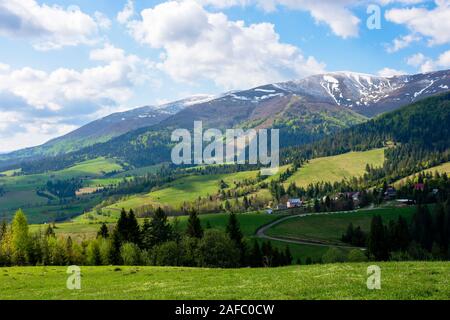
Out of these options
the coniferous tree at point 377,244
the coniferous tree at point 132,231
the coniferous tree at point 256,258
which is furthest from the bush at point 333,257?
the coniferous tree at point 132,231

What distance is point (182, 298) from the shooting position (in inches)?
1056

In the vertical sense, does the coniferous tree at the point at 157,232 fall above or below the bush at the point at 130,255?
above

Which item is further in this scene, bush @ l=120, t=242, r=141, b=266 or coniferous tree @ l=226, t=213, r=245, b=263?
coniferous tree @ l=226, t=213, r=245, b=263

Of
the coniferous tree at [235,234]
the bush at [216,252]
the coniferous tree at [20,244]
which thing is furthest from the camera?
the coniferous tree at [235,234]

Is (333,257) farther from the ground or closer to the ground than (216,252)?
closer to the ground

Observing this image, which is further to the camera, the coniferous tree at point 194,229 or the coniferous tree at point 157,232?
the coniferous tree at point 157,232

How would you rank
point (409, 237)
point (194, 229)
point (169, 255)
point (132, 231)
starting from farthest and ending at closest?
point (409, 237), point (194, 229), point (132, 231), point (169, 255)

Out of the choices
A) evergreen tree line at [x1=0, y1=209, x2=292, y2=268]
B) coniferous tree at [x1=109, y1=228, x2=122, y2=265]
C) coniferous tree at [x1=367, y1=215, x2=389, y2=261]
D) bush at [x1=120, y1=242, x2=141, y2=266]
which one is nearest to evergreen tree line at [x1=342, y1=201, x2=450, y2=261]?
coniferous tree at [x1=367, y1=215, x2=389, y2=261]

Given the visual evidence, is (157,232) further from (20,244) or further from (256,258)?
(20,244)

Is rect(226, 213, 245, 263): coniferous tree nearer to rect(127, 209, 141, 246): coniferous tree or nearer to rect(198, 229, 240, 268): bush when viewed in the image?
rect(198, 229, 240, 268): bush

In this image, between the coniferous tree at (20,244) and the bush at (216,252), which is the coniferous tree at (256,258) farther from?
the coniferous tree at (20,244)

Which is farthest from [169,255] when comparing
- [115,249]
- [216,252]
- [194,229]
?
[115,249]

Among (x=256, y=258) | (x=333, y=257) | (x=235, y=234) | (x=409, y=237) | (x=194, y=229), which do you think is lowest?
(x=333, y=257)
